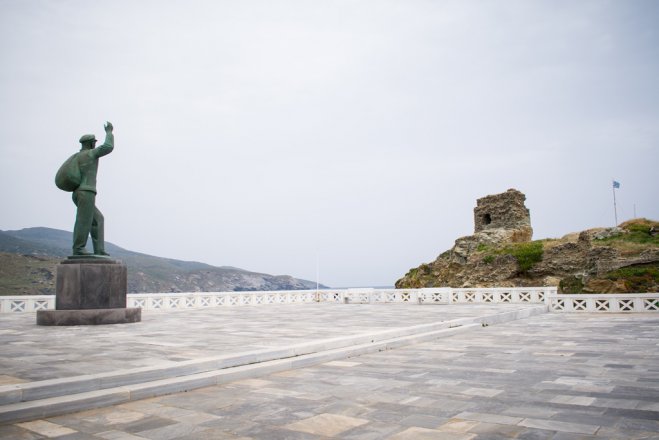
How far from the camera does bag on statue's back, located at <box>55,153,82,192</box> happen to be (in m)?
14.1

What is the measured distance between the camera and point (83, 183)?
14.3 m

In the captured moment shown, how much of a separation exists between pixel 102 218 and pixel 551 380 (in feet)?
43.3

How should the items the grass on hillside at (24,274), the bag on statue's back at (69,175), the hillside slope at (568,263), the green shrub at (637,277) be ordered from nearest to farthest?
the bag on statue's back at (69,175), the green shrub at (637,277), the hillside slope at (568,263), the grass on hillside at (24,274)

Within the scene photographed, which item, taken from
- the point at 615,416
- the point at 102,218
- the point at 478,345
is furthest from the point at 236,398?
the point at 102,218

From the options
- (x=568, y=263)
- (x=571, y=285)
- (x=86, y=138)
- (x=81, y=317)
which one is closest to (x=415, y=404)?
(x=81, y=317)

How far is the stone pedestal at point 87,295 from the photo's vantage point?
1281cm

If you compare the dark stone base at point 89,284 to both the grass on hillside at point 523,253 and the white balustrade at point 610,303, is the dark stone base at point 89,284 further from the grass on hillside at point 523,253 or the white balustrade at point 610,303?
the grass on hillside at point 523,253

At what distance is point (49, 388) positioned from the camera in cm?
510

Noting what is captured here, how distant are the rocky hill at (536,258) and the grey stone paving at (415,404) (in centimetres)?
2450

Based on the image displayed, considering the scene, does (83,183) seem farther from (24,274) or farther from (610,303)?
(24,274)

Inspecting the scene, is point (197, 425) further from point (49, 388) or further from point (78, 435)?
point (49, 388)

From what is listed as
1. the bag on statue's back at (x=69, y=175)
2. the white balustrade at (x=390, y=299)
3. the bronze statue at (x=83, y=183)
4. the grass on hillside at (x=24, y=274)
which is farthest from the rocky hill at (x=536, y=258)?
the grass on hillside at (x=24, y=274)

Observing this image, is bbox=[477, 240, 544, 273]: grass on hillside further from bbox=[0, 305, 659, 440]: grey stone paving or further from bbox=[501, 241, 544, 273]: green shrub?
bbox=[0, 305, 659, 440]: grey stone paving

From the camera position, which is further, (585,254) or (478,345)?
(585,254)
